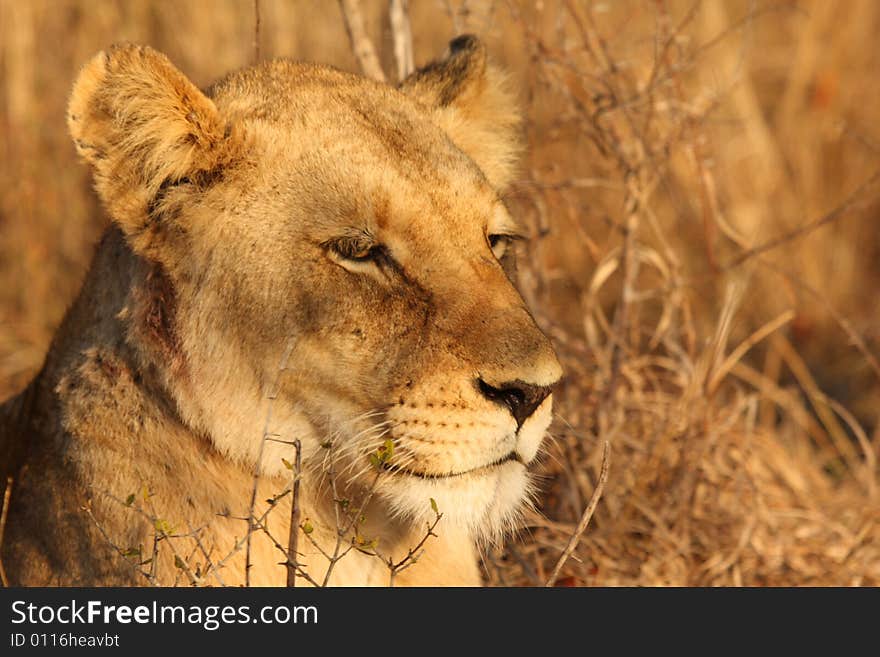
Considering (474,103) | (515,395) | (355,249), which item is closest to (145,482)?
(355,249)

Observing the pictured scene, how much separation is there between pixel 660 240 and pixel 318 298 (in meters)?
2.02

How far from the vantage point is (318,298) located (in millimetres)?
2848

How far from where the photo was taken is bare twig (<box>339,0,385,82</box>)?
4.27 metres

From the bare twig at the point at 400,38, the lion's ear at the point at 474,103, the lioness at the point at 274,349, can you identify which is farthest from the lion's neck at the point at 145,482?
the bare twig at the point at 400,38

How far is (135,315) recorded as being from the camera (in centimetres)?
292

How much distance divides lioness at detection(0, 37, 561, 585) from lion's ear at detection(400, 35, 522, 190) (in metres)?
0.50

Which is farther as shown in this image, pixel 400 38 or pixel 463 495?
pixel 400 38

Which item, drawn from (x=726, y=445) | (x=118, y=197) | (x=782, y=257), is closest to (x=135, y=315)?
(x=118, y=197)

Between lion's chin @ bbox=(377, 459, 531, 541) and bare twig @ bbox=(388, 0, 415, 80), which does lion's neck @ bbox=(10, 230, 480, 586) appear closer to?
lion's chin @ bbox=(377, 459, 531, 541)

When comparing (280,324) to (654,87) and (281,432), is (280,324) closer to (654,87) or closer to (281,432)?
(281,432)

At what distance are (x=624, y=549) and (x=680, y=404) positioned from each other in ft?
1.77

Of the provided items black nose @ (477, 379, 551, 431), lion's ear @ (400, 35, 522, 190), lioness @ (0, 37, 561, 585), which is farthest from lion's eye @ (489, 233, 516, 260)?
black nose @ (477, 379, 551, 431)

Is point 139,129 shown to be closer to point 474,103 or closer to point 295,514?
point 295,514

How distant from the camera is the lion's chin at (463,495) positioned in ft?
9.11
